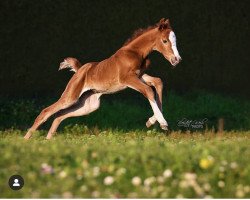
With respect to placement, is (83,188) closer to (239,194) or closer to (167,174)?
(167,174)

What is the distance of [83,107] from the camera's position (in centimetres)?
987

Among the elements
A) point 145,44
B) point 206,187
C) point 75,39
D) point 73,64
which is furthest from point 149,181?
point 75,39

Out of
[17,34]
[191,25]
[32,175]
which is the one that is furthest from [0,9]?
[32,175]

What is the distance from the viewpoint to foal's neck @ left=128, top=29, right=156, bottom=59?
9.37 meters

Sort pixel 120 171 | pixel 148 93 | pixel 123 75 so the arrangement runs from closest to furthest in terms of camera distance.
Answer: pixel 120 171, pixel 148 93, pixel 123 75

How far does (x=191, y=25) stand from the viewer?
11.7m

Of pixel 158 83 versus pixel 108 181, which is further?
pixel 158 83

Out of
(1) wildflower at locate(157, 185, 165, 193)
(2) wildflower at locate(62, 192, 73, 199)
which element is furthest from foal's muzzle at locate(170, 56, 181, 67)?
(2) wildflower at locate(62, 192, 73, 199)

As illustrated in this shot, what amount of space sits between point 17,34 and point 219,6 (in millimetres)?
3332

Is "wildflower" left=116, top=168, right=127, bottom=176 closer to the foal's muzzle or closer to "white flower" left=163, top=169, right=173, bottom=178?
"white flower" left=163, top=169, right=173, bottom=178

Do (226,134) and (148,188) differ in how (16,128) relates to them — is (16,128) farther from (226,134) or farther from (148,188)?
(148,188)

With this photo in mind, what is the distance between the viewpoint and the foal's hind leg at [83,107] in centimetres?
983

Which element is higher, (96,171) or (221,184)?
(96,171)

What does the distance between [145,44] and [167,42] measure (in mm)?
386
